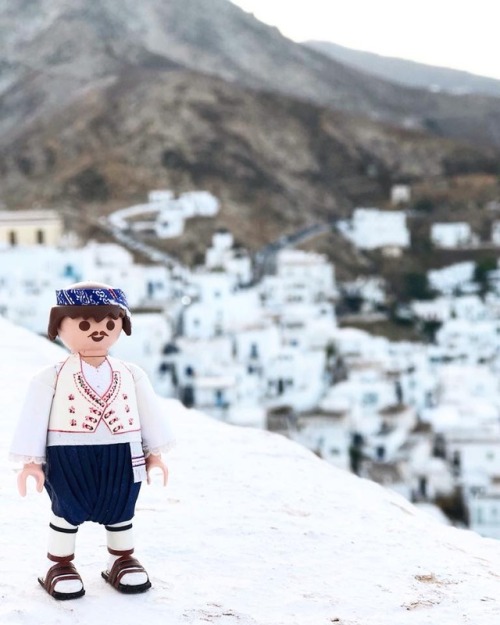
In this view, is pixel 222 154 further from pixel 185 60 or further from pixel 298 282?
pixel 185 60

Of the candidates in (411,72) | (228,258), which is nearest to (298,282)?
(228,258)

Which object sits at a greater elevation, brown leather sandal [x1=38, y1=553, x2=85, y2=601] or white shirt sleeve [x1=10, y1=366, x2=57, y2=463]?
white shirt sleeve [x1=10, y1=366, x2=57, y2=463]

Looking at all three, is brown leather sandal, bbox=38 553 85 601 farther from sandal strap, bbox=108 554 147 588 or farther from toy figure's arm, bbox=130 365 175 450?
toy figure's arm, bbox=130 365 175 450

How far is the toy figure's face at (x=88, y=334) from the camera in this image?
2.58 meters

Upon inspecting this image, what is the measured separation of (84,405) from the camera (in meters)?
2.57

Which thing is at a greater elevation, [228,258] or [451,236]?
[451,236]

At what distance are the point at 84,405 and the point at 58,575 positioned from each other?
0.43 m

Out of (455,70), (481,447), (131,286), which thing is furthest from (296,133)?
(455,70)

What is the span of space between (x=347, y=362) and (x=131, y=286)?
7.03 meters

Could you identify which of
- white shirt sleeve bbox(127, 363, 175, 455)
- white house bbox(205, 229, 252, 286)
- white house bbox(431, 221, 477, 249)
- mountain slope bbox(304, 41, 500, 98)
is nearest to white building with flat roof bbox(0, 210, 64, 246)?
white house bbox(205, 229, 252, 286)

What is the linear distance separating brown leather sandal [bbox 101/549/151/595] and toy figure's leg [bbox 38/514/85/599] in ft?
0.31

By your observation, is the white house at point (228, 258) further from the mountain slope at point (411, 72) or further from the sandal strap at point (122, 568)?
the mountain slope at point (411, 72)

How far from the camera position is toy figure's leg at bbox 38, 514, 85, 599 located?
96.0 inches

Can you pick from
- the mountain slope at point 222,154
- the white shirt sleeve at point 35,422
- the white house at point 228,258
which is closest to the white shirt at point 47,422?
the white shirt sleeve at point 35,422
